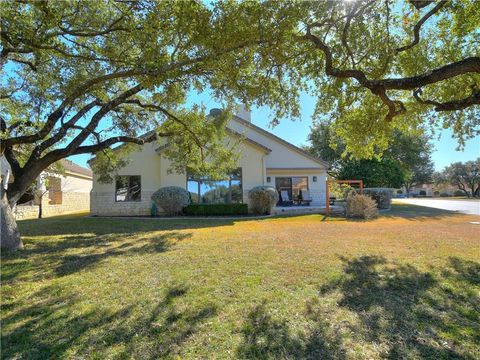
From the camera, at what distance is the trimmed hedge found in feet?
57.2

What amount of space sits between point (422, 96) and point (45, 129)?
39.5 feet

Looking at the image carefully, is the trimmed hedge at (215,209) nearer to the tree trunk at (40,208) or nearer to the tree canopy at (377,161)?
the tree trunk at (40,208)

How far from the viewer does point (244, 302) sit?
4.23 meters

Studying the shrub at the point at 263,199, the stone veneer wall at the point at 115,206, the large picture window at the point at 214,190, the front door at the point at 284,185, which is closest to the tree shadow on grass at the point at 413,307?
the shrub at the point at 263,199

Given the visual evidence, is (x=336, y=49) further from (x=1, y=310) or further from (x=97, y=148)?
(x=1, y=310)

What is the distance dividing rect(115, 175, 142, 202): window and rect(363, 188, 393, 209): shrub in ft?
48.9

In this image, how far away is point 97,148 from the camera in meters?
9.86

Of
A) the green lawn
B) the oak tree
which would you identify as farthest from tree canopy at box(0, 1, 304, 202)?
the green lawn

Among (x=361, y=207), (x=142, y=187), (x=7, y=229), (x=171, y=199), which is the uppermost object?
(x=142, y=187)

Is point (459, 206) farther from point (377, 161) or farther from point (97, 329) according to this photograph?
point (97, 329)

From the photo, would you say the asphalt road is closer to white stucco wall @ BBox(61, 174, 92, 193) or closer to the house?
the house

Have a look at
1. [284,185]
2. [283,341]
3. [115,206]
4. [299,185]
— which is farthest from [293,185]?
[283,341]

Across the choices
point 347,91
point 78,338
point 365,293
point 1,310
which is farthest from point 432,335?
point 347,91

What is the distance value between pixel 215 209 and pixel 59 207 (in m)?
14.3
